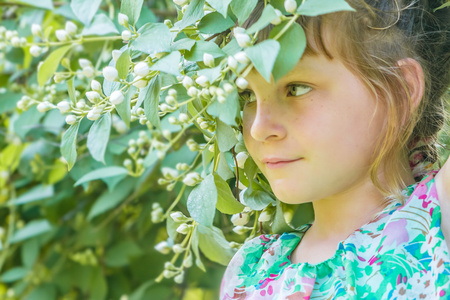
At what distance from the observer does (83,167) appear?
1.24 m

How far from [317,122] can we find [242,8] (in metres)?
0.14

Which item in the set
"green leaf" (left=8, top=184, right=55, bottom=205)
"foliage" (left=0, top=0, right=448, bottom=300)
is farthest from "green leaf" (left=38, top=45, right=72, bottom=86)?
"green leaf" (left=8, top=184, right=55, bottom=205)

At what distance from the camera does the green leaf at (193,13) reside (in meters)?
0.65

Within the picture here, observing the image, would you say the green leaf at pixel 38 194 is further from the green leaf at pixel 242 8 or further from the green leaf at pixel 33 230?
the green leaf at pixel 242 8

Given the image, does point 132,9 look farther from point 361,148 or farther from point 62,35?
point 361,148

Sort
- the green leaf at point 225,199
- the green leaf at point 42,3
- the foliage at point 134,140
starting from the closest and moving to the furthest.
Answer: the foliage at point 134,140 < the green leaf at point 225,199 < the green leaf at point 42,3

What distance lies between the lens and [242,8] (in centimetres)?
59

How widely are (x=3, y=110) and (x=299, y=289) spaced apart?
91cm

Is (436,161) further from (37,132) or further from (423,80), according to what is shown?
(37,132)

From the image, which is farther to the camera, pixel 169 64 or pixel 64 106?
pixel 64 106

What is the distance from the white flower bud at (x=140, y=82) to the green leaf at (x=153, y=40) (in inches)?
1.5

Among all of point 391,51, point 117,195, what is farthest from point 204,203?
point 117,195

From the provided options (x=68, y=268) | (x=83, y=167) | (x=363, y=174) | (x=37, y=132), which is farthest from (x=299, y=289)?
(x=68, y=268)

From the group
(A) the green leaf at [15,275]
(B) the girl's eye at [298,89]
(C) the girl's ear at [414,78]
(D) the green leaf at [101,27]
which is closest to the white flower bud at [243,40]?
(B) the girl's eye at [298,89]
